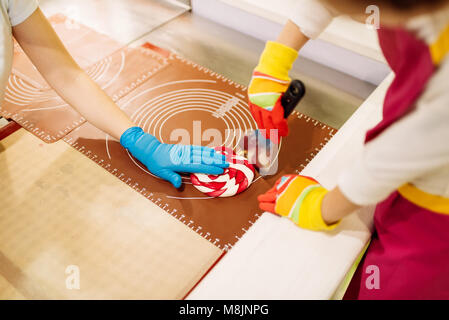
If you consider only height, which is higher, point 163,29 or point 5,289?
point 163,29

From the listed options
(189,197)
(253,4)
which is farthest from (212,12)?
(189,197)

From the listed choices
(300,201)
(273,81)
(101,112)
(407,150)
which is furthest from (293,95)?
(101,112)

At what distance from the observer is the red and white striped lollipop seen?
836mm

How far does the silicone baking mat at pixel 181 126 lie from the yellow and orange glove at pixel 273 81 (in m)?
0.20

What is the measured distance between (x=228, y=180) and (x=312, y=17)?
1.35 feet

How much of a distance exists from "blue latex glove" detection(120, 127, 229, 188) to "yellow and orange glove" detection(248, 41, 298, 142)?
0.57 ft

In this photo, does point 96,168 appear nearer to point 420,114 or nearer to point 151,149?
point 151,149

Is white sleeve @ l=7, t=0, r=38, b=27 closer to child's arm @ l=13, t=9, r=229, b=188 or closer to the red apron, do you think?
child's arm @ l=13, t=9, r=229, b=188

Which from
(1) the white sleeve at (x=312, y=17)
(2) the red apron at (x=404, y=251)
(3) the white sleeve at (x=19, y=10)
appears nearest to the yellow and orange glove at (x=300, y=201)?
(2) the red apron at (x=404, y=251)

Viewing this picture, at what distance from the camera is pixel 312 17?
69 cm

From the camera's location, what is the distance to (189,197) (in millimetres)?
846

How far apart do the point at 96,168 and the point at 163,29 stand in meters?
0.71

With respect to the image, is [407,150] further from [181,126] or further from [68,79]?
[68,79]

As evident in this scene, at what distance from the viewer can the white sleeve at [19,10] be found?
0.72 m
